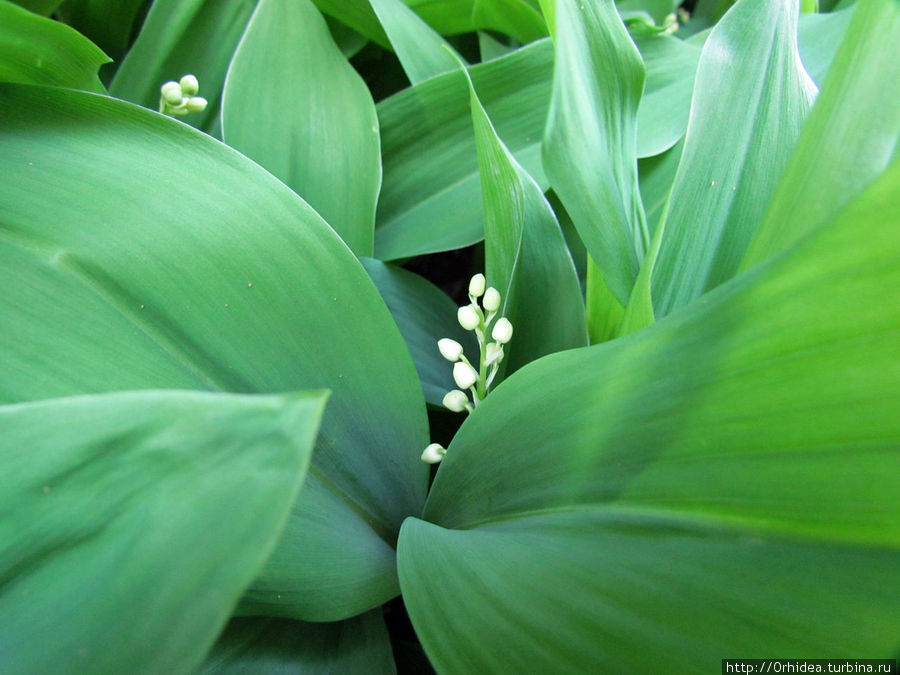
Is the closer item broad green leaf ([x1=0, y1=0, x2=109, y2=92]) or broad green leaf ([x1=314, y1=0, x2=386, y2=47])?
broad green leaf ([x1=0, y1=0, x2=109, y2=92])

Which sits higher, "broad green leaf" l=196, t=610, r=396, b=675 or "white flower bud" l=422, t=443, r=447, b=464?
"white flower bud" l=422, t=443, r=447, b=464

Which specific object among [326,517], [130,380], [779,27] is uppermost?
[779,27]

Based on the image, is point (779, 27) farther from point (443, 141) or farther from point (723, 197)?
point (443, 141)

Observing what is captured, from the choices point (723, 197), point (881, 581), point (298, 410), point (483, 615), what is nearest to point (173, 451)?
point (298, 410)

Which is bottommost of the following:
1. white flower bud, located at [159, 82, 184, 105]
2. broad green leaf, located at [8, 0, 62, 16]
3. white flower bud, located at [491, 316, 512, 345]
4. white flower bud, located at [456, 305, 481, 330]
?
white flower bud, located at [491, 316, 512, 345]

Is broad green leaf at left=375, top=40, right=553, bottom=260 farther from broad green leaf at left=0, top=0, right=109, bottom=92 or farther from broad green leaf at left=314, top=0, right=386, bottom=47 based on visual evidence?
broad green leaf at left=0, top=0, right=109, bottom=92

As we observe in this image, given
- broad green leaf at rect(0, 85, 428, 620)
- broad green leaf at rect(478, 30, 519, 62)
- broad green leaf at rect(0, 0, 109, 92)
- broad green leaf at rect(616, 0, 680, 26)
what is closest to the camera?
broad green leaf at rect(0, 85, 428, 620)

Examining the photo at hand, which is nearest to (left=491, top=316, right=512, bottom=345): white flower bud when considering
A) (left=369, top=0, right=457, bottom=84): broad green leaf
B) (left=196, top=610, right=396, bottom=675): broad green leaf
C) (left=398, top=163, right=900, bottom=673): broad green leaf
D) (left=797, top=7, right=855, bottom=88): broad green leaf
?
(left=398, top=163, right=900, bottom=673): broad green leaf

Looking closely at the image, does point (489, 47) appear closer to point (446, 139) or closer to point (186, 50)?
point (446, 139)

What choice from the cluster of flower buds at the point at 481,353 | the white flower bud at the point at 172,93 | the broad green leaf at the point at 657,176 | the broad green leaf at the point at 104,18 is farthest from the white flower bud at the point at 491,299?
the broad green leaf at the point at 104,18
